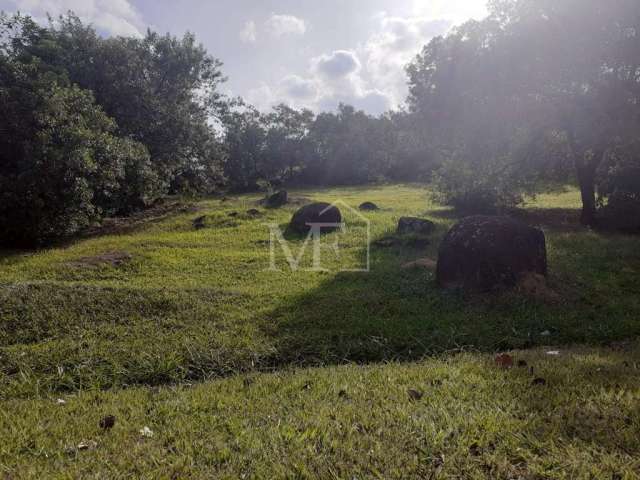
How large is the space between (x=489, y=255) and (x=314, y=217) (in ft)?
23.5

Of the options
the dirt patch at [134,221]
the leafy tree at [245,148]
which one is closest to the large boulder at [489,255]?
the dirt patch at [134,221]

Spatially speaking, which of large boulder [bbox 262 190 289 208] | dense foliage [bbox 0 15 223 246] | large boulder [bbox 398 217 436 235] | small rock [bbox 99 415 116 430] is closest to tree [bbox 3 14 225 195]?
dense foliage [bbox 0 15 223 246]

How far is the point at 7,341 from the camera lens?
5676 millimetres

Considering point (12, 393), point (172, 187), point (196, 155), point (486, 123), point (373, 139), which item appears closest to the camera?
point (12, 393)

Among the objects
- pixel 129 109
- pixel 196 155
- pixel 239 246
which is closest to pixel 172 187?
pixel 196 155

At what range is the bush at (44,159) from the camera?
1136 cm

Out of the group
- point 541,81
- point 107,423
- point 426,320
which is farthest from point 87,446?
point 541,81

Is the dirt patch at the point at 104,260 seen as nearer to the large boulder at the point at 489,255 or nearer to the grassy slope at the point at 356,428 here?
the grassy slope at the point at 356,428

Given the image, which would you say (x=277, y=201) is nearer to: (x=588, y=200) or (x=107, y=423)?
(x=588, y=200)

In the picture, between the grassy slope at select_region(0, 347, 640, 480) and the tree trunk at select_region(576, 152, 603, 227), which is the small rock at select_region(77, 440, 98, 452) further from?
the tree trunk at select_region(576, 152, 603, 227)

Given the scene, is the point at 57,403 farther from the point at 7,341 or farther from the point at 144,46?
the point at 144,46

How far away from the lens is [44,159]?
1135 cm

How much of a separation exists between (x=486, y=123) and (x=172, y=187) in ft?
56.1

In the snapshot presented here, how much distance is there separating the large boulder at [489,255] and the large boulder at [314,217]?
633 cm
